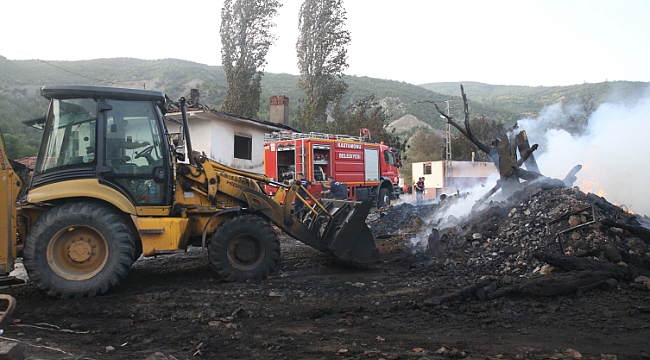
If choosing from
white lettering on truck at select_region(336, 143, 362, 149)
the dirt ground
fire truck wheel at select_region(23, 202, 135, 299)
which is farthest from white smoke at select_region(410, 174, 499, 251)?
fire truck wheel at select_region(23, 202, 135, 299)

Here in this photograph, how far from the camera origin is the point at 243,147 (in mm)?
20375

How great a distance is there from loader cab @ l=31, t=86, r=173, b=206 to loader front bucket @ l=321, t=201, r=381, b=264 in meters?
2.64

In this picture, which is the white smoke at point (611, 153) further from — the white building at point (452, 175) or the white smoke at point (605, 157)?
the white building at point (452, 175)

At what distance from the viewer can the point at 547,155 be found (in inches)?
506

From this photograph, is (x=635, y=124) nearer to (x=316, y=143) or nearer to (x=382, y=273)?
(x=382, y=273)

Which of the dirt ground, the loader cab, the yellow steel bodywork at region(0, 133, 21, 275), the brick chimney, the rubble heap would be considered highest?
the brick chimney

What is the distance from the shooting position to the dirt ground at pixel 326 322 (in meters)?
4.04

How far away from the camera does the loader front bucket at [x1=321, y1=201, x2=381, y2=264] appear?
7434 millimetres

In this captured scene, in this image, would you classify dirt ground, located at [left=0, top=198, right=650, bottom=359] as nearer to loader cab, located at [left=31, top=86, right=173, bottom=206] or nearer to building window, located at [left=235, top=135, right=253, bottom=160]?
loader cab, located at [left=31, top=86, right=173, bottom=206]

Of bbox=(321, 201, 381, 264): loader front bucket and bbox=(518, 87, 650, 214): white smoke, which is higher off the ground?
bbox=(518, 87, 650, 214): white smoke

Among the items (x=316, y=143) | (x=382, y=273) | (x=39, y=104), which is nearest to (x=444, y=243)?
(x=382, y=273)

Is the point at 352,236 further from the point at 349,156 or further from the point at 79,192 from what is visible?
→ the point at 349,156

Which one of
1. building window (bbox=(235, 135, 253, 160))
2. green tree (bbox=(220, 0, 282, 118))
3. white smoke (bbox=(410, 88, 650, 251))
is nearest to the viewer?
white smoke (bbox=(410, 88, 650, 251))

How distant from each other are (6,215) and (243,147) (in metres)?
15.0
